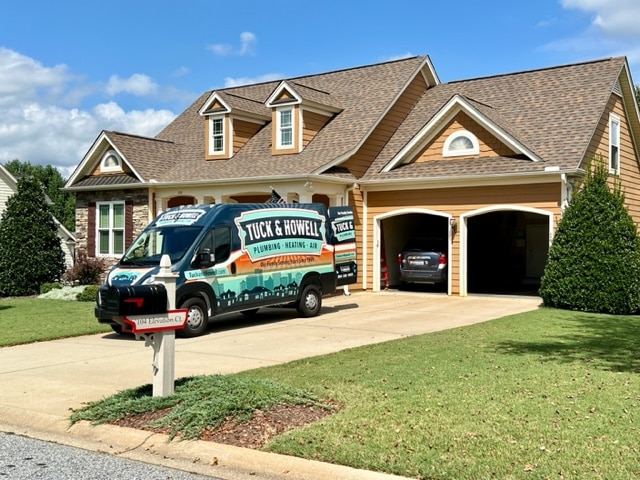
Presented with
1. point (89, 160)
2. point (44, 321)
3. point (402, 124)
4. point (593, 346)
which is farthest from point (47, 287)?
point (593, 346)

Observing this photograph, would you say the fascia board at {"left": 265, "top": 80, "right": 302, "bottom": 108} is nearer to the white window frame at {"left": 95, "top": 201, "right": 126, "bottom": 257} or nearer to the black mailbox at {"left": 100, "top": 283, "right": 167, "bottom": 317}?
the white window frame at {"left": 95, "top": 201, "right": 126, "bottom": 257}

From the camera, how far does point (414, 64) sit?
81.6 ft

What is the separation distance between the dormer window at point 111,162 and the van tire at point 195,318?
12787mm

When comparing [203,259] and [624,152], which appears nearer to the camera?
[203,259]

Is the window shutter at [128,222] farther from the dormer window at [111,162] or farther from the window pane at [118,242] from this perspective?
the dormer window at [111,162]

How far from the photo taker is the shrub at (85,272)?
23.5m

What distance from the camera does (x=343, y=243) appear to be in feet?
56.9

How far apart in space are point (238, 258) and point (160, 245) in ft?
5.08

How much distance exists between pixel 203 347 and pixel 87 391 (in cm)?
359

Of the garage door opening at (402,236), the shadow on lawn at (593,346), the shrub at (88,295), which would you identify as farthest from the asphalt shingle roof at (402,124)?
the shadow on lawn at (593,346)

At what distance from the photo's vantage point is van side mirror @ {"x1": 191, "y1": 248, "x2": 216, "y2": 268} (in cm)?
1359

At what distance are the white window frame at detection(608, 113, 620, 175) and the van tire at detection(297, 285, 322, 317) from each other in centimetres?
1063

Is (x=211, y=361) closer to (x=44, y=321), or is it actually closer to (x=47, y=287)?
(x=44, y=321)

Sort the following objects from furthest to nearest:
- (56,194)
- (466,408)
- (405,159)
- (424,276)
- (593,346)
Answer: (56,194)
(405,159)
(424,276)
(593,346)
(466,408)
